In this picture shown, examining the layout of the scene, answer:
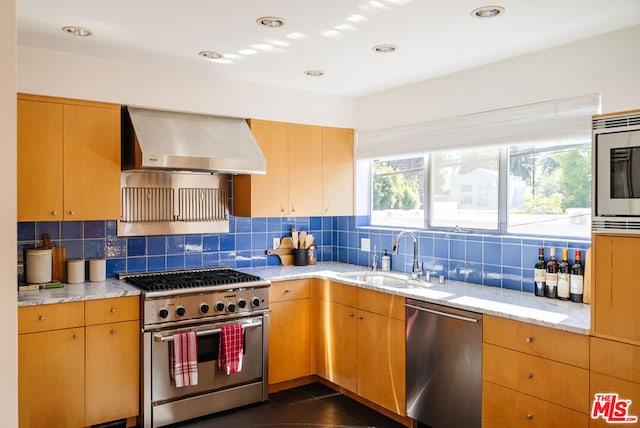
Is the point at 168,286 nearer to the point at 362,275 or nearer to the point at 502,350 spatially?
the point at 362,275

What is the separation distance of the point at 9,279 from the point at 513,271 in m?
2.86

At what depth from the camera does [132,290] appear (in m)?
3.26

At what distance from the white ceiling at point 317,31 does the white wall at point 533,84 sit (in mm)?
82

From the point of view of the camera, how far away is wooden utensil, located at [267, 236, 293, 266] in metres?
4.55

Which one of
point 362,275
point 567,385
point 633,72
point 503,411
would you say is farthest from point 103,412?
point 633,72

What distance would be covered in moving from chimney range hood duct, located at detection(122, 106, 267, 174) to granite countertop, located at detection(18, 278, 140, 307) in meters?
0.82

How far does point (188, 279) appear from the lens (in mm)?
3652

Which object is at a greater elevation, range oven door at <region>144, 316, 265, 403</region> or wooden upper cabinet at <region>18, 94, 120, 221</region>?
wooden upper cabinet at <region>18, 94, 120, 221</region>

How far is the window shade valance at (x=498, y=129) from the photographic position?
2941 millimetres

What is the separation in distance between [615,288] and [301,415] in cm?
223

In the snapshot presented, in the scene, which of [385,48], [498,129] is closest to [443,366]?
[498,129]

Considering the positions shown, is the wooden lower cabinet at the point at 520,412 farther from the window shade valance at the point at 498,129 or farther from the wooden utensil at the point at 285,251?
the wooden utensil at the point at 285,251

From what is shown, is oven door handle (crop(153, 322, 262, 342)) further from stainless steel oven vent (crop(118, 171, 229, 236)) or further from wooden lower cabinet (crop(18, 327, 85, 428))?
stainless steel oven vent (crop(118, 171, 229, 236))

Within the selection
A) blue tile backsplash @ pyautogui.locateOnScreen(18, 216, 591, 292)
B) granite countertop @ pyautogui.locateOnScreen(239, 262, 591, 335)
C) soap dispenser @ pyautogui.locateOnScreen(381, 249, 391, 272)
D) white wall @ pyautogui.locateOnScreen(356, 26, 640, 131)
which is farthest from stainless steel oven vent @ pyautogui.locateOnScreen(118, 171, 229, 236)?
white wall @ pyautogui.locateOnScreen(356, 26, 640, 131)
